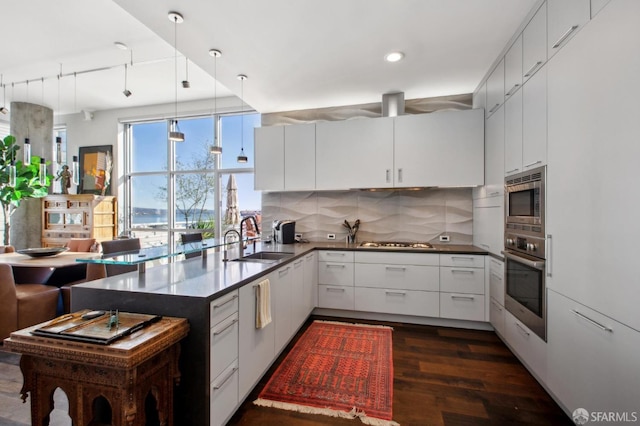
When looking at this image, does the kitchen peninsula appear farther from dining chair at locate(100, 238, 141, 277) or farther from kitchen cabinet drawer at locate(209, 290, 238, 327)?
dining chair at locate(100, 238, 141, 277)

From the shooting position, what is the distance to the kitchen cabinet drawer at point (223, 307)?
4.75 ft

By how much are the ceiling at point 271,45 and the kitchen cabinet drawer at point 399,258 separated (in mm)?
1957

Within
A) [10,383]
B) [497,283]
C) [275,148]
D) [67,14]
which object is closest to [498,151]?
[497,283]

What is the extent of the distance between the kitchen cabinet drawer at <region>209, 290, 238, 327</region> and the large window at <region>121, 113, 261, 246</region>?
2.92 m

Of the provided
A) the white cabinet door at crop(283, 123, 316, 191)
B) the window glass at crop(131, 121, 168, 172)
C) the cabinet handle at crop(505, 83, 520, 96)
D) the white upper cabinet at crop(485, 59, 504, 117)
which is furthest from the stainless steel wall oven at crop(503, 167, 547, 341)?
the window glass at crop(131, 121, 168, 172)

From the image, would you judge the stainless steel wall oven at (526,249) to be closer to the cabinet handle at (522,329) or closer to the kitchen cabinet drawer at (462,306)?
the cabinet handle at (522,329)

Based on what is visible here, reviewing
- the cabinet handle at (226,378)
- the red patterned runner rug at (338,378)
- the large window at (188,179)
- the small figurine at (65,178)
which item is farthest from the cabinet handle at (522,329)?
the small figurine at (65,178)

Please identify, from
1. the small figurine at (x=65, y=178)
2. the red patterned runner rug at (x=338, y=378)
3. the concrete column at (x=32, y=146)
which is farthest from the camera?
the small figurine at (x=65, y=178)

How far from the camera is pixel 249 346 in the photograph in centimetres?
184

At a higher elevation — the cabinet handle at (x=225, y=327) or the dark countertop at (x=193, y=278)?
the dark countertop at (x=193, y=278)

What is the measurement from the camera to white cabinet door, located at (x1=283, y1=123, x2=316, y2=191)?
3680mm

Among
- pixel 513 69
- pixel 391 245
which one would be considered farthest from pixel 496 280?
pixel 513 69

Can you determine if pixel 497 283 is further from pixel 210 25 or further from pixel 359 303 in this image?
pixel 210 25

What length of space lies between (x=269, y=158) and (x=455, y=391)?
319 centimetres
